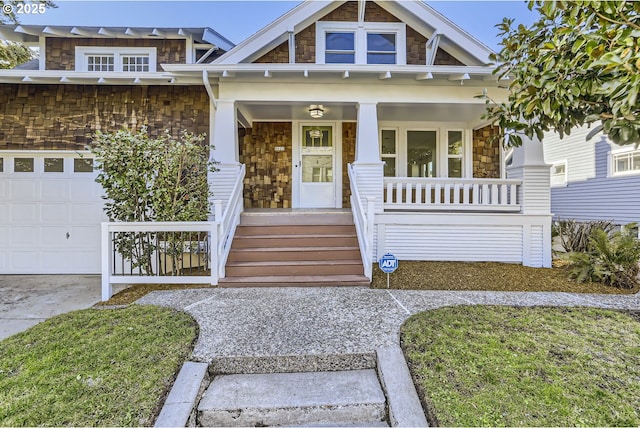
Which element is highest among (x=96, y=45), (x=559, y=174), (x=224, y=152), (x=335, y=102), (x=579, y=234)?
(x=96, y=45)

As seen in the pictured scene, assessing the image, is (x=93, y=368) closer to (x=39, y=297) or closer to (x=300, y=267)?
(x=300, y=267)

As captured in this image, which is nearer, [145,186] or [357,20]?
[145,186]

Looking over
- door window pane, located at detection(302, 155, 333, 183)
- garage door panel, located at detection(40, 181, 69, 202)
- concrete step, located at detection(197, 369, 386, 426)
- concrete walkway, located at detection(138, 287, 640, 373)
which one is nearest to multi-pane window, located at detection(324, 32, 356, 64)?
door window pane, located at detection(302, 155, 333, 183)

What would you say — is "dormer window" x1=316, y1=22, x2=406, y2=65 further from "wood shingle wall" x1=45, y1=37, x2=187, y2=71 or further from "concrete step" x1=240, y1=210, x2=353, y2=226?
"concrete step" x1=240, y1=210, x2=353, y2=226

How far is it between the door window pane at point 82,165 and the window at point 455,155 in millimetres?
8426

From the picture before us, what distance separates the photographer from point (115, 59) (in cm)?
776

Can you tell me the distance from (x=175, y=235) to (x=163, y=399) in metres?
3.36

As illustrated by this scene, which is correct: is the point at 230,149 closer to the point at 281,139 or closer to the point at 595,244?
the point at 281,139

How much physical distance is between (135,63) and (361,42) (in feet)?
17.9

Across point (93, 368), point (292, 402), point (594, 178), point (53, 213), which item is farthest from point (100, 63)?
point (594, 178)

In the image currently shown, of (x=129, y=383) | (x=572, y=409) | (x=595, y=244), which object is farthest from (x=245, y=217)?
(x=595, y=244)

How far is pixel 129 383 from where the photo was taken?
2.47 m

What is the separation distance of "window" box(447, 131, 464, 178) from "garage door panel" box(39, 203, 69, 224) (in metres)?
8.97

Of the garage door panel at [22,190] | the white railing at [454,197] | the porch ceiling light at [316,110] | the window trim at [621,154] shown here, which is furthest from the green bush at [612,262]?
the garage door panel at [22,190]
